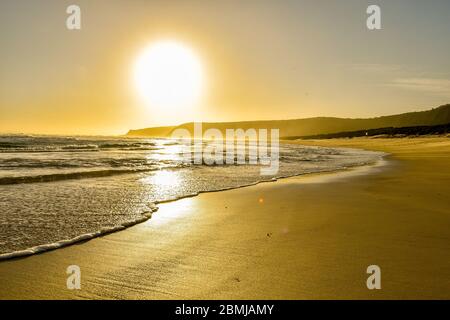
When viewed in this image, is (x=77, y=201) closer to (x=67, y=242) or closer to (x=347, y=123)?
(x=67, y=242)

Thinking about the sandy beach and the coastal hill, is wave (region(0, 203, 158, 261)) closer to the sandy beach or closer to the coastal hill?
the sandy beach

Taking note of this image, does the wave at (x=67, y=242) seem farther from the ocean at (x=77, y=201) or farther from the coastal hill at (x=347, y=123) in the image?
the coastal hill at (x=347, y=123)

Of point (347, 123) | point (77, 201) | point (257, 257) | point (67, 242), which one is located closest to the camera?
point (257, 257)

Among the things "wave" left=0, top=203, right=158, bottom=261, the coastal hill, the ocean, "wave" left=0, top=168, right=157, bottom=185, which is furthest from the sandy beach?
the coastal hill

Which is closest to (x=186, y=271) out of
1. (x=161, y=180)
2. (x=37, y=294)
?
(x=37, y=294)

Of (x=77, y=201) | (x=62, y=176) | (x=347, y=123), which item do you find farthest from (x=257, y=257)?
(x=347, y=123)

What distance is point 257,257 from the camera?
5.03m

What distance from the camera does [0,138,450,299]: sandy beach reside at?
3986 millimetres

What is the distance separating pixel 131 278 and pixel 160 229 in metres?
2.30

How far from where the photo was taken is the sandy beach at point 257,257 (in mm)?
3986

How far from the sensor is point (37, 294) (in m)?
3.90

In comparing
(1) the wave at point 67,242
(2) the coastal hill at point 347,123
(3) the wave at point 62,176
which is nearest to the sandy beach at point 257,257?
(1) the wave at point 67,242

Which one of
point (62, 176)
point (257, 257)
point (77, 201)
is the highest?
point (62, 176)
